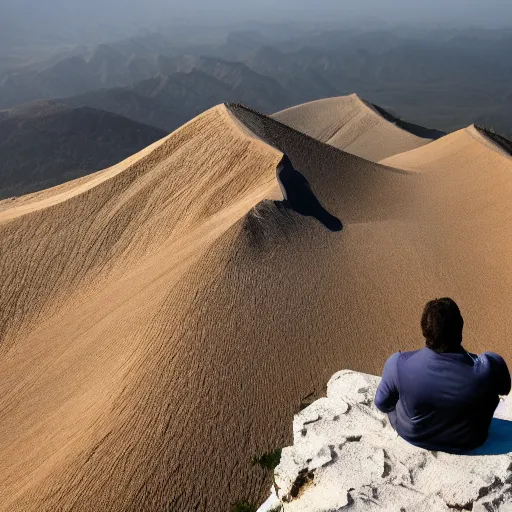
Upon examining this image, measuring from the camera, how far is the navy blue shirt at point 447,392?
3893 millimetres

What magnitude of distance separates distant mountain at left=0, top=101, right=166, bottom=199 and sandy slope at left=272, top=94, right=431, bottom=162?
27.2 metres

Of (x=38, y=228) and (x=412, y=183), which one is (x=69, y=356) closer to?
(x=38, y=228)

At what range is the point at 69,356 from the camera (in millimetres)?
10883

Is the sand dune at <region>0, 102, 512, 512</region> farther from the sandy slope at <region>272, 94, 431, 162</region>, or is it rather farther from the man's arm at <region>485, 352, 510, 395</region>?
the sandy slope at <region>272, 94, 431, 162</region>

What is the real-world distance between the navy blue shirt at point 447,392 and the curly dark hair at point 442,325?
0.23ft

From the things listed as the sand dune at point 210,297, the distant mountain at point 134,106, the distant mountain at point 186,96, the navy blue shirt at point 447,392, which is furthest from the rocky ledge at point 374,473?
the distant mountain at point 134,106

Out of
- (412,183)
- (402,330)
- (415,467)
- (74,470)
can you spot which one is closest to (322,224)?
(402,330)

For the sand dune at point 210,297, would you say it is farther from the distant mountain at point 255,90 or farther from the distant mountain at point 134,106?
the distant mountain at point 255,90

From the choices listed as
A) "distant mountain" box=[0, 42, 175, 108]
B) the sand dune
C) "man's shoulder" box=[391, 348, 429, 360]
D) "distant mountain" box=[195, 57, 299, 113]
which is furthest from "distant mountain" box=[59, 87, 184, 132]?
"man's shoulder" box=[391, 348, 429, 360]

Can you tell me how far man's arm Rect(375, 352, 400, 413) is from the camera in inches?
161

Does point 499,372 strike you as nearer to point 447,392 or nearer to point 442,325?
point 447,392

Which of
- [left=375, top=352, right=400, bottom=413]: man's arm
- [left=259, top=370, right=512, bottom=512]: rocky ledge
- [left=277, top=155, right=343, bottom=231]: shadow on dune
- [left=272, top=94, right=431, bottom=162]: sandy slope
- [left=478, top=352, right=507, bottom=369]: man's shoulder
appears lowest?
[left=272, top=94, right=431, bottom=162]: sandy slope

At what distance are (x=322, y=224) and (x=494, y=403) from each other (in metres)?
10.2

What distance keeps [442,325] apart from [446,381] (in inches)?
16.1
